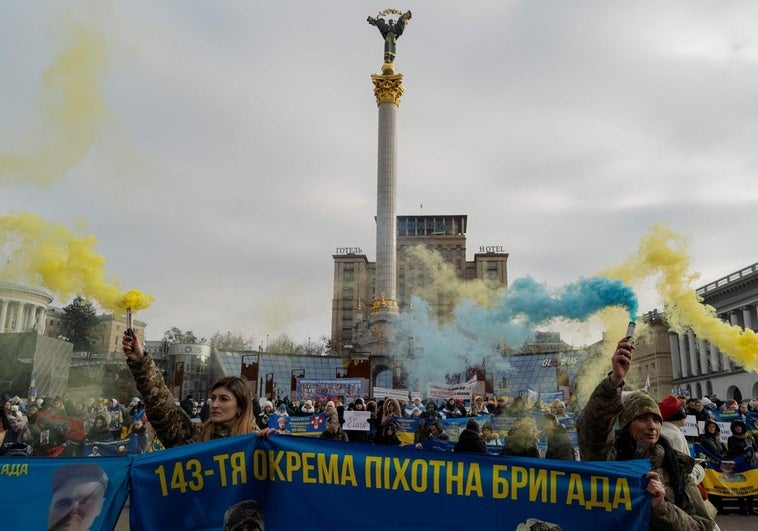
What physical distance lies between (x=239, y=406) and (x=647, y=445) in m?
3.05

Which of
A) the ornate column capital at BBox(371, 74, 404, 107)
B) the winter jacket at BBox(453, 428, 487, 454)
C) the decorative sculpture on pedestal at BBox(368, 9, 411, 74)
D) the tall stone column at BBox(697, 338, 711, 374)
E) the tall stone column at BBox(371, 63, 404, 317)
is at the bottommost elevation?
the winter jacket at BBox(453, 428, 487, 454)

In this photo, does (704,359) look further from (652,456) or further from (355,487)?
(355,487)

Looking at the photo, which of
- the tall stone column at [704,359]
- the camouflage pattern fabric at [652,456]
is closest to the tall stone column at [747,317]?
the tall stone column at [704,359]

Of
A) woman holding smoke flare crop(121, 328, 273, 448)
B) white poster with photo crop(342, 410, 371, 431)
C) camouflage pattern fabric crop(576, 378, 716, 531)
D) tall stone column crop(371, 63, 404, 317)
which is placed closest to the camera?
camouflage pattern fabric crop(576, 378, 716, 531)

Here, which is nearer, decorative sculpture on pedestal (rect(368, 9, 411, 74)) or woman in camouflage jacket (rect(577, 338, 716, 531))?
woman in camouflage jacket (rect(577, 338, 716, 531))

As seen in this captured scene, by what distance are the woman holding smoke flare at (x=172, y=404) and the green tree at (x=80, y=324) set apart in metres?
70.9

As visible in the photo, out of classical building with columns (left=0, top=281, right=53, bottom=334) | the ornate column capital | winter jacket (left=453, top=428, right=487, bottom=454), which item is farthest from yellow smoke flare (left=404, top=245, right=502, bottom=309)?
winter jacket (left=453, top=428, right=487, bottom=454)

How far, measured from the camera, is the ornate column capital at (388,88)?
60062 mm

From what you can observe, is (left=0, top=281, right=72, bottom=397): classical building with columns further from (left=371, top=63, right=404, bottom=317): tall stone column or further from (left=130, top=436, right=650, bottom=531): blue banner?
(left=371, top=63, right=404, bottom=317): tall stone column

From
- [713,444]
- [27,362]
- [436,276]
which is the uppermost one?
[436,276]

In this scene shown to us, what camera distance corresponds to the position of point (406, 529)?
422 cm

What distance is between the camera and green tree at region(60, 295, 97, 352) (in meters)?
68.8

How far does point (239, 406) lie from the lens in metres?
4.70

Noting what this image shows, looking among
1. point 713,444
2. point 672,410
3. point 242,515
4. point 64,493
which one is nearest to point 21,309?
point 64,493
